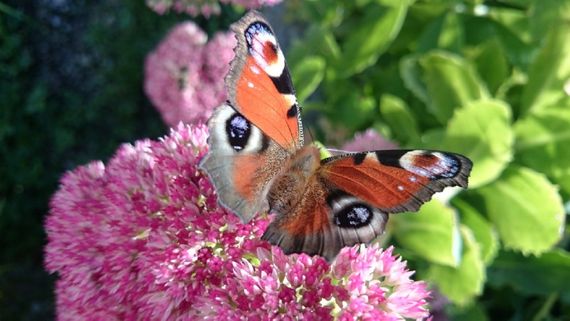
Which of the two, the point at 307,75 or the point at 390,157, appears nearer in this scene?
the point at 390,157

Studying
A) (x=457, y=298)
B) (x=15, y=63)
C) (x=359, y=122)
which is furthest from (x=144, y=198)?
(x=15, y=63)

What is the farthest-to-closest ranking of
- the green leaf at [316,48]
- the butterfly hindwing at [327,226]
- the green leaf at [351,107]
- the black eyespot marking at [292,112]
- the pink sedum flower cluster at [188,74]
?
the green leaf at [351,107], the green leaf at [316,48], the pink sedum flower cluster at [188,74], the black eyespot marking at [292,112], the butterfly hindwing at [327,226]

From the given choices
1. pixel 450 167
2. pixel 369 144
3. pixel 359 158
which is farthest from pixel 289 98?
pixel 369 144

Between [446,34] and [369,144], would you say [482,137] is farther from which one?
[446,34]

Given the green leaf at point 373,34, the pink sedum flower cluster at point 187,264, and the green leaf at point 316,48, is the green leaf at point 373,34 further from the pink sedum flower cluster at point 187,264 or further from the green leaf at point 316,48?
the pink sedum flower cluster at point 187,264

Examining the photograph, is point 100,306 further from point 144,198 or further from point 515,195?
point 515,195

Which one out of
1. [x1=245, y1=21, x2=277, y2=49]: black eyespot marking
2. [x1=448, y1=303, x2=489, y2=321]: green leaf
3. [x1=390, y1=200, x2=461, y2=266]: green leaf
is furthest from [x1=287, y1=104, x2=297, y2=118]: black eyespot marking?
[x1=448, y1=303, x2=489, y2=321]: green leaf

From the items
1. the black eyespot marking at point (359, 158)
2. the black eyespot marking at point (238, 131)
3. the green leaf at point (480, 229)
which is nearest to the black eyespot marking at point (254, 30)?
the black eyespot marking at point (238, 131)
